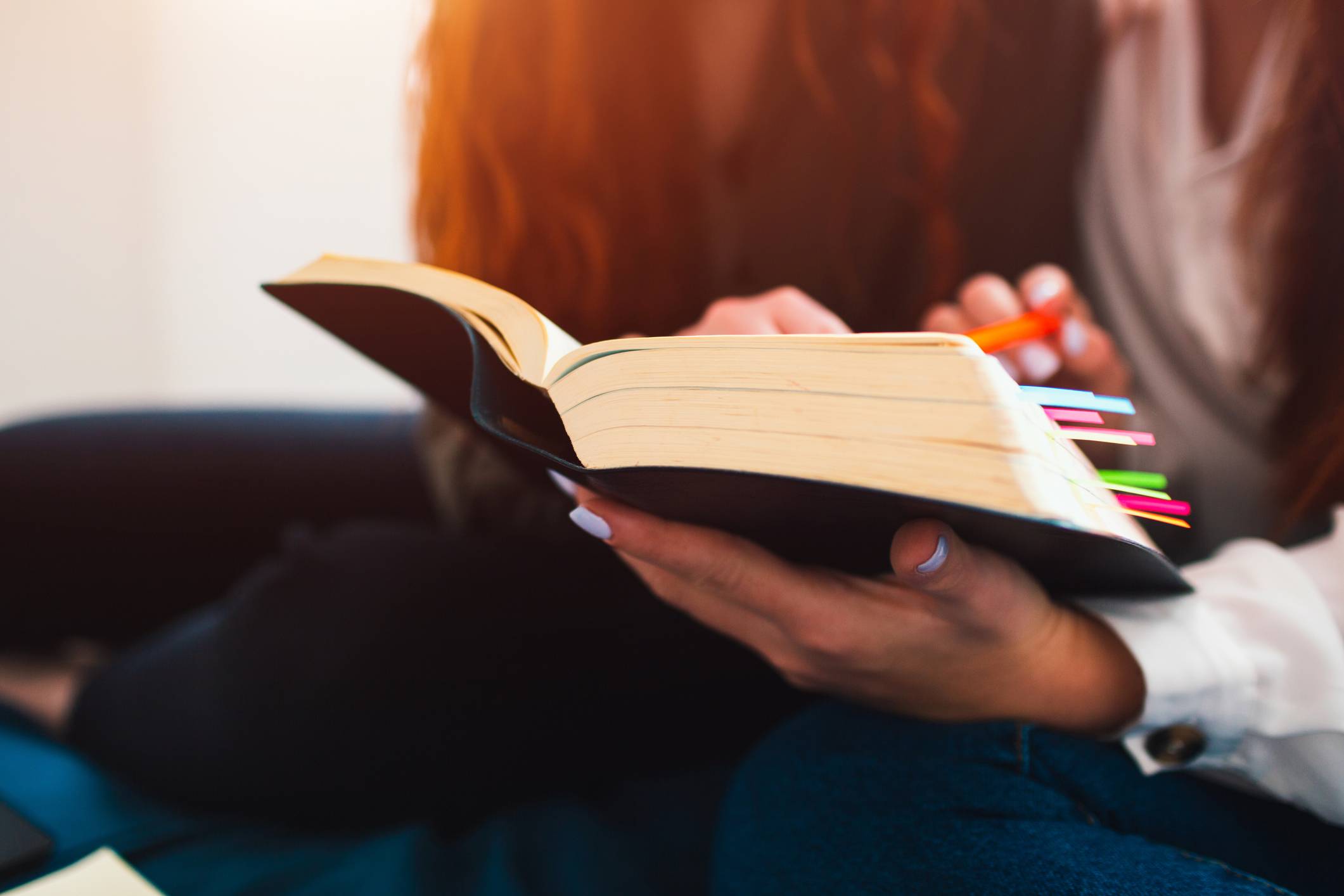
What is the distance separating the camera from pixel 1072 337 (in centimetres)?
58

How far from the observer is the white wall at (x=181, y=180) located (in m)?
1.58

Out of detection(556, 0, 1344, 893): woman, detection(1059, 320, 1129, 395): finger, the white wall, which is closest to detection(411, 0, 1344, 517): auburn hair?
detection(1059, 320, 1129, 395): finger

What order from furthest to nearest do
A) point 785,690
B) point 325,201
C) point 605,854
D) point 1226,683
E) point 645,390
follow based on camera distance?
point 325,201 → point 785,690 → point 605,854 → point 1226,683 → point 645,390

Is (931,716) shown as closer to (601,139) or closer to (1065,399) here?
(1065,399)

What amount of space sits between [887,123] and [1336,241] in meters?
0.38

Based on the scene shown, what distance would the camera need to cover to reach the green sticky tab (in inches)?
14.4

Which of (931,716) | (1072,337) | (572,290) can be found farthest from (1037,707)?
(572,290)

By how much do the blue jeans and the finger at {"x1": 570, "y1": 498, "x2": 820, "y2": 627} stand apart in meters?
0.10

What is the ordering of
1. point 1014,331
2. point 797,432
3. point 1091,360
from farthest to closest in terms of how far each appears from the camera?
point 1091,360
point 1014,331
point 797,432

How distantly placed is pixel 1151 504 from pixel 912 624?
0.36 feet

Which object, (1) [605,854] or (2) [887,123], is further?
(2) [887,123]

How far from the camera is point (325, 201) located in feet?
5.56

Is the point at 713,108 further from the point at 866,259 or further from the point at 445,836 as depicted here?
the point at 445,836

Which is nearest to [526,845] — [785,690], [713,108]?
[785,690]
